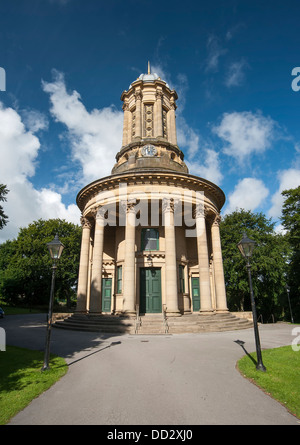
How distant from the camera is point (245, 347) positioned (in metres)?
10.3

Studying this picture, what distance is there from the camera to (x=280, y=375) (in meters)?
6.61

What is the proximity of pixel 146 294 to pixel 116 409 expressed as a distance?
16.4 meters

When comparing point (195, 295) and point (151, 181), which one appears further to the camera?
point (195, 295)

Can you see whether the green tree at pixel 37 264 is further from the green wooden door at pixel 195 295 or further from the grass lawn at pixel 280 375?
the grass lawn at pixel 280 375

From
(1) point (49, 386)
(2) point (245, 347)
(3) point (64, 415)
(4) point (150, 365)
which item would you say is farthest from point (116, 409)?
(2) point (245, 347)

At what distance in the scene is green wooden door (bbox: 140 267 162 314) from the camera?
2059cm

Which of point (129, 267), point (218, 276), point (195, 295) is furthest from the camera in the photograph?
point (195, 295)

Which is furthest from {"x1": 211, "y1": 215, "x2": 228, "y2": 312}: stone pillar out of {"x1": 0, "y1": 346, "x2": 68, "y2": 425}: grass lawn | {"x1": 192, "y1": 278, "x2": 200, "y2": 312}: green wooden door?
{"x1": 0, "y1": 346, "x2": 68, "y2": 425}: grass lawn

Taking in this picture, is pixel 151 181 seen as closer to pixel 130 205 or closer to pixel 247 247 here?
pixel 130 205

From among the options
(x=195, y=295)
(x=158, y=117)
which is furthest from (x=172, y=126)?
(x=195, y=295)

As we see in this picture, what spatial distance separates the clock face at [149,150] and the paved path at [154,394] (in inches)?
802

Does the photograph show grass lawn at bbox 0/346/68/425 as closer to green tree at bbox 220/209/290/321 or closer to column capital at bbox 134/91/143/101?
green tree at bbox 220/209/290/321

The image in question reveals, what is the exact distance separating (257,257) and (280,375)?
23.8 meters

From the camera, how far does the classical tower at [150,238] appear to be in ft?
61.4
